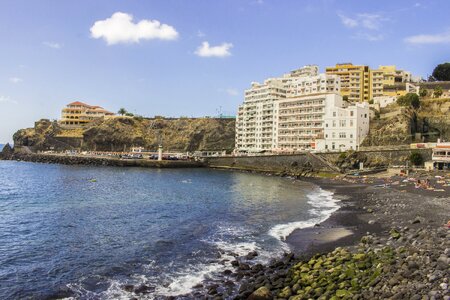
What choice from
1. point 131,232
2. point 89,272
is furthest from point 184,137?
point 89,272

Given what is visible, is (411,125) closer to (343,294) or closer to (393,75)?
(393,75)

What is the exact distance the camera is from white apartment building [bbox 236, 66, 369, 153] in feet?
374

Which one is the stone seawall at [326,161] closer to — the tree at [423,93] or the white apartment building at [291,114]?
the white apartment building at [291,114]

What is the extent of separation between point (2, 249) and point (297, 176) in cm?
7613

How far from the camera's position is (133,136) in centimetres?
15988

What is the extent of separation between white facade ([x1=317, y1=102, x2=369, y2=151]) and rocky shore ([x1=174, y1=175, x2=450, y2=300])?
68297 mm

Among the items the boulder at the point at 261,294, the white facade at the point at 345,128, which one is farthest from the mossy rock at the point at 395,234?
the white facade at the point at 345,128

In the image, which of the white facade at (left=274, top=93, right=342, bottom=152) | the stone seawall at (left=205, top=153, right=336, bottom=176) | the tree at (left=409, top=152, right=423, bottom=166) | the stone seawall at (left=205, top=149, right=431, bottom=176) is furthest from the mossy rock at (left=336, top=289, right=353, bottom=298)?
the white facade at (left=274, top=93, right=342, bottom=152)

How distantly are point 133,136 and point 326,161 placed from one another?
3590 inches

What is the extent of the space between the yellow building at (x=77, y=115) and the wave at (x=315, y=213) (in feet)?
447

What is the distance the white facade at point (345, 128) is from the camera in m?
105

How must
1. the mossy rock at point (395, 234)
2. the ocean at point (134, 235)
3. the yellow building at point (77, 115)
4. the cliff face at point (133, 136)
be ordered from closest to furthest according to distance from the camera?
the ocean at point (134, 235) < the mossy rock at point (395, 234) < the cliff face at point (133, 136) < the yellow building at point (77, 115)

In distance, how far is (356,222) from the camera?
3753cm

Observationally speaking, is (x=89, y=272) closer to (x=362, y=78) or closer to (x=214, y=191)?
(x=214, y=191)
